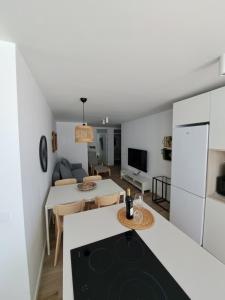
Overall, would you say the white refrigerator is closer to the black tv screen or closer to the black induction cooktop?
the black induction cooktop

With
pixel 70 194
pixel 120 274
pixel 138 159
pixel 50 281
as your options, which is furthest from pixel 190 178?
pixel 138 159

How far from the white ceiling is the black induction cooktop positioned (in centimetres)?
149

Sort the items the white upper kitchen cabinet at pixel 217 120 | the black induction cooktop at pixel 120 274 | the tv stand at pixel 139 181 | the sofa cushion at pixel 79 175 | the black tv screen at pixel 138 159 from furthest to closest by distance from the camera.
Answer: the black tv screen at pixel 138 159, the tv stand at pixel 139 181, the sofa cushion at pixel 79 175, the white upper kitchen cabinet at pixel 217 120, the black induction cooktop at pixel 120 274

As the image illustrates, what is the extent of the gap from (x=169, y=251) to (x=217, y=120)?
167 cm

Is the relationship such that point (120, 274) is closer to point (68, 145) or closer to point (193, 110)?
point (193, 110)

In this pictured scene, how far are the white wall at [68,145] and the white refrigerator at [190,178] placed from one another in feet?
13.7

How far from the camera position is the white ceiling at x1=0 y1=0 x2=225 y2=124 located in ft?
2.48

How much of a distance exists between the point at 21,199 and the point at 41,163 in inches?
36.8

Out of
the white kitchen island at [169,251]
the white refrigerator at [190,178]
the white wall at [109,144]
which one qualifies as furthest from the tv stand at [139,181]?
the white wall at [109,144]

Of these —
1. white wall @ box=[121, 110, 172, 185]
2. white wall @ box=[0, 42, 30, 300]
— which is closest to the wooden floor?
white wall @ box=[0, 42, 30, 300]

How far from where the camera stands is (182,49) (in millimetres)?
1097

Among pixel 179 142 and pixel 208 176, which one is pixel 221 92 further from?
pixel 208 176

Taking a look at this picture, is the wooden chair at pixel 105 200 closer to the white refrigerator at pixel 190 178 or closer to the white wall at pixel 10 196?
the white wall at pixel 10 196

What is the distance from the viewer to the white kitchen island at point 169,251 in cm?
72
